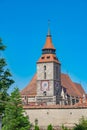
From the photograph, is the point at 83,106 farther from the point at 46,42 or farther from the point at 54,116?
the point at 46,42

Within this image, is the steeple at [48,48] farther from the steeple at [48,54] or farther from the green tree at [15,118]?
the green tree at [15,118]

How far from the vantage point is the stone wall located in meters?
76.2

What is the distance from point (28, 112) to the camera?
3095 inches

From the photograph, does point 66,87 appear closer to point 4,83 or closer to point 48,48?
point 48,48

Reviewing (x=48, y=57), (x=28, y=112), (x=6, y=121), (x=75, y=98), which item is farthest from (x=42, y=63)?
(x=6, y=121)

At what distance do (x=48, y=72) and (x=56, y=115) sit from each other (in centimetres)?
4312

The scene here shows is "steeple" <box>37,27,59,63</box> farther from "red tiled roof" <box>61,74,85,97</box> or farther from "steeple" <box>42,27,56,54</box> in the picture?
"red tiled roof" <box>61,74,85,97</box>

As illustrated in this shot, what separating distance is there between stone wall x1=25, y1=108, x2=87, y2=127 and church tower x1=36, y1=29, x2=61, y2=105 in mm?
37951

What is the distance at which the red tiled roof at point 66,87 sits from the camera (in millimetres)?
118062

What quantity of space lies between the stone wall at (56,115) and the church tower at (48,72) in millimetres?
37951

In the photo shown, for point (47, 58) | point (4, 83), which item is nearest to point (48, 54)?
point (47, 58)

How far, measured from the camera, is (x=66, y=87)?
404ft

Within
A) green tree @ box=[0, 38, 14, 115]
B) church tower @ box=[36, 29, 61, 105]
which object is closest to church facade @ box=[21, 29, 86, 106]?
church tower @ box=[36, 29, 61, 105]

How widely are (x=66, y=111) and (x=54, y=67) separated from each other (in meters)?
43.2
